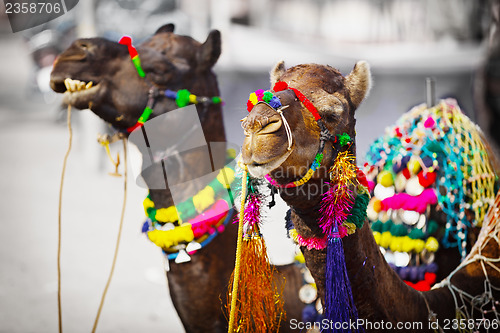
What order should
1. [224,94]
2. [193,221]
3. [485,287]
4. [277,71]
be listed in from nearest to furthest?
[277,71], [485,287], [193,221], [224,94]

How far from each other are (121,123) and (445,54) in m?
5.80

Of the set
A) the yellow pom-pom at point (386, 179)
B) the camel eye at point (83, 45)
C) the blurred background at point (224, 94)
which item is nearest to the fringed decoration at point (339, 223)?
the yellow pom-pom at point (386, 179)

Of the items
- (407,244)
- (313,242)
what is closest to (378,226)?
(407,244)

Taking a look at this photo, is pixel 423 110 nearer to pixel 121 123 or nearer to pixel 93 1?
pixel 121 123

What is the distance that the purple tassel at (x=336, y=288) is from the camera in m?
1.93

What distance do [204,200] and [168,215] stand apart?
19 centimetres

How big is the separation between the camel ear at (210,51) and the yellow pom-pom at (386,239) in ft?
4.12

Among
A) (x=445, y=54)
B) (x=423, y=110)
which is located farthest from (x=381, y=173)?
(x=445, y=54)

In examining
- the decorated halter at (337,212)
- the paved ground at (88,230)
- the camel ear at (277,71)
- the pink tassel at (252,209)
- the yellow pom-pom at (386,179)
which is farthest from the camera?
the paved ground at (88,230)

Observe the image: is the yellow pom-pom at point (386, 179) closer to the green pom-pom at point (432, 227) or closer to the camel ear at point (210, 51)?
the green pom-pom at point (432, 227)

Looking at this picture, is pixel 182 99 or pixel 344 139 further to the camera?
pixel 182 99

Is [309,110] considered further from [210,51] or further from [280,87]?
[210,51]

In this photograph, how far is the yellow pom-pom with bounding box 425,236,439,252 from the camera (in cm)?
281

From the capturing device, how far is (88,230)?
6734 millimetres
